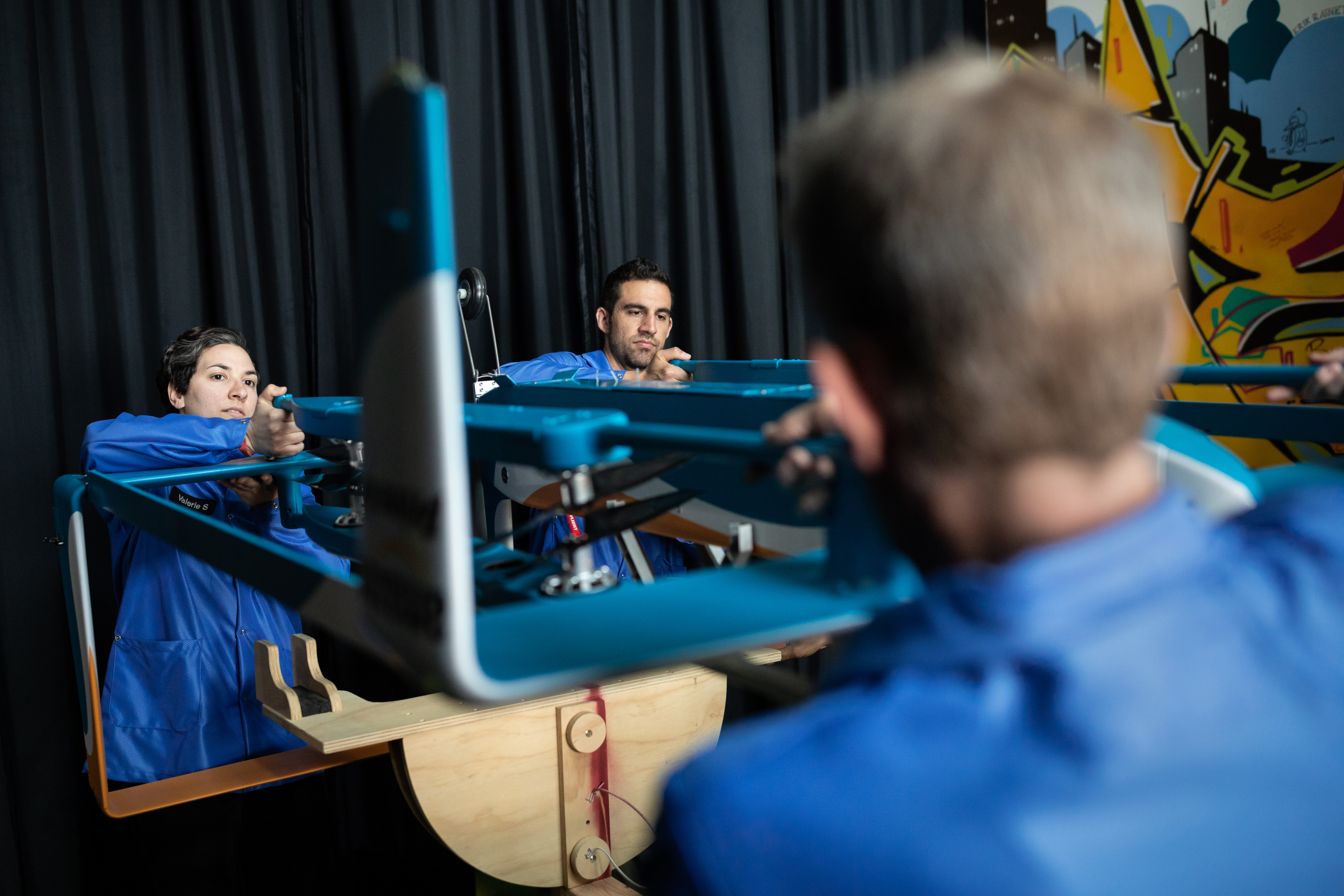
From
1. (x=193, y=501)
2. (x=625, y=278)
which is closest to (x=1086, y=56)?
(x=625, y=278)

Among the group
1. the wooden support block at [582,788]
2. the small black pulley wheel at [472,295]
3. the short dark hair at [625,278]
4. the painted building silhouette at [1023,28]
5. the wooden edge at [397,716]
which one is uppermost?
the painted building silhouette at [1023,28]

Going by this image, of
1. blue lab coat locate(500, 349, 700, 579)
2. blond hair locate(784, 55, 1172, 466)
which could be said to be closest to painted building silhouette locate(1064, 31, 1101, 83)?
blue lab coat locate(500, 349, 700, 579)

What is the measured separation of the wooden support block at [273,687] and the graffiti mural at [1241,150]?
249 centimetres

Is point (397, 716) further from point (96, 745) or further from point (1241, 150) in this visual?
point (1241, 150)

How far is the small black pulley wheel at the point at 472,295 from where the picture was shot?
5.27 ft

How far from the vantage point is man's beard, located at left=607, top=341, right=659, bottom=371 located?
2584 millimetres

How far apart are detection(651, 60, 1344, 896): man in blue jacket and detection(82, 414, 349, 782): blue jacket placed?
1.73 metres

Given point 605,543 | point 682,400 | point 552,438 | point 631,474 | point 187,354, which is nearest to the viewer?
point 552,438

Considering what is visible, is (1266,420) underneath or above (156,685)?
above

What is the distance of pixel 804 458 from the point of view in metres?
0.62

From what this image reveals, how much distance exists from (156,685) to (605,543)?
93 centimetres

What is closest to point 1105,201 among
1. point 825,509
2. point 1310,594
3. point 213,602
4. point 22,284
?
point 1310,594

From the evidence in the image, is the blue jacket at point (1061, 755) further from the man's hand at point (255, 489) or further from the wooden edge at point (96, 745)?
the man's hand at point (255, 489)

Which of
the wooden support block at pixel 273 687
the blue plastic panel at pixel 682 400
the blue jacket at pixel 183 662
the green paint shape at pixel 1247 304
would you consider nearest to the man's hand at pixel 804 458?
the blue plastic panel at pixel 682 400
